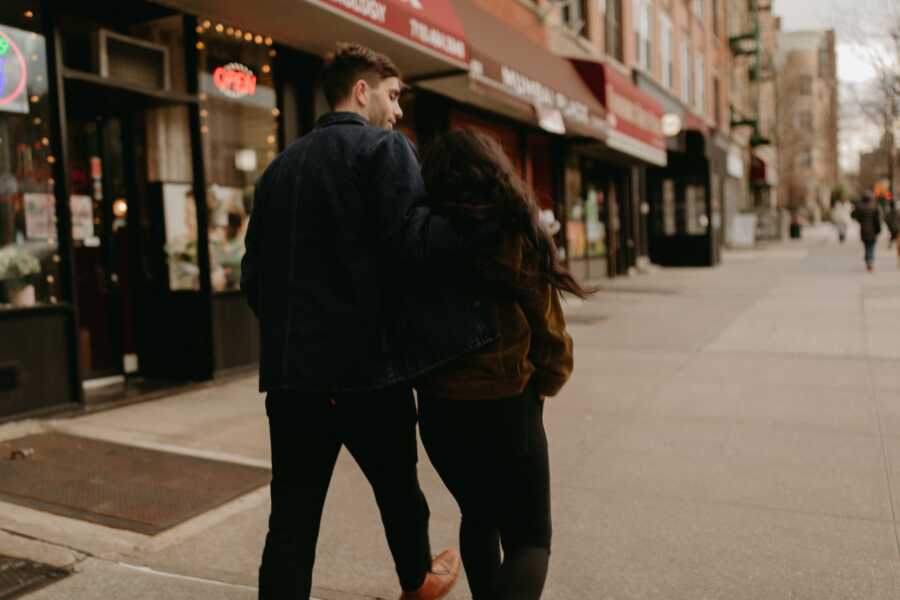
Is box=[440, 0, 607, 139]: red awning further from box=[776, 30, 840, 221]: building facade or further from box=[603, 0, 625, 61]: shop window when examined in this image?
box=[776, 30, 840, 221]: building facade

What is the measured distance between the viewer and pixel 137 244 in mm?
7176

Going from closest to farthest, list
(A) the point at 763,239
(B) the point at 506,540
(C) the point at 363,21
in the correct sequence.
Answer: (B) the point at 506,540, (C) the point at 363,21, (A) the point at 763,239

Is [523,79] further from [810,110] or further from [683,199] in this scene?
[810,110]

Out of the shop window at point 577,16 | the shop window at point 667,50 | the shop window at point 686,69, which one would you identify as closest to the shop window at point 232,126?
the shop window at point 577,16

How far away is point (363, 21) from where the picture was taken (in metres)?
6.70

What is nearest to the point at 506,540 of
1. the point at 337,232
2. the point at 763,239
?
the point at 337,232

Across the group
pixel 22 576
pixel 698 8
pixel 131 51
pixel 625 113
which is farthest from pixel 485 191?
pixel 698 8

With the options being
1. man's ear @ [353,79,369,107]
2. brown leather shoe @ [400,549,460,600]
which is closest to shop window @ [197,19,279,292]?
brown leather shoe @ [400,549,460,600]

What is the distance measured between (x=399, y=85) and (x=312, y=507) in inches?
53.5

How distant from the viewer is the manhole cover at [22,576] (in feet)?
10.2

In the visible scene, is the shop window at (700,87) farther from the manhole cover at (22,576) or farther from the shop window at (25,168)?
the manhole cover at (22,576)

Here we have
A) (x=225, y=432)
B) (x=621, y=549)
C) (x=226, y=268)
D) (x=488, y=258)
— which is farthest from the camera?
(x=226, y=268)

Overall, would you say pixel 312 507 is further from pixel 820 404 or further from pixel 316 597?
pixel 820 404

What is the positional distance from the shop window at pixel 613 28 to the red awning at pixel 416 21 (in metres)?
10.2
